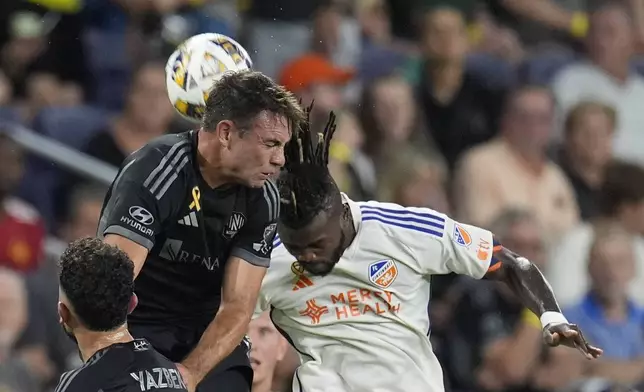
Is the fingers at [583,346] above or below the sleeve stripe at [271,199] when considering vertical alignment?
below

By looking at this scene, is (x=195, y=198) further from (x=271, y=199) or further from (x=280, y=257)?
(x=280, y=257)

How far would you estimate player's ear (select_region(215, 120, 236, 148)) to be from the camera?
15.8 feet

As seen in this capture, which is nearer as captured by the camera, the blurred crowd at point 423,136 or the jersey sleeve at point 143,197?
the jersey sleeve at point 143,197

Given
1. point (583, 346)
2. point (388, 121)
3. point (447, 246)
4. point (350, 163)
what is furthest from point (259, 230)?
point (388, 121)

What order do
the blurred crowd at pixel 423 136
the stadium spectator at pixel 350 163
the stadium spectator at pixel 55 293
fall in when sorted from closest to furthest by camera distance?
the stadium spectator at pixel 55 293
the blurred crowd at pixel 423 136
the stadium spectator at pixel 350 163

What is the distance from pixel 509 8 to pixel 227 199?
6346mm

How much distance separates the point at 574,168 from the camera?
9.77m

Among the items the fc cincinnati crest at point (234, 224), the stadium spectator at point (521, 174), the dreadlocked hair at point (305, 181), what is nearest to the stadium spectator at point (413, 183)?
the stadium spectator at point (521, 174)

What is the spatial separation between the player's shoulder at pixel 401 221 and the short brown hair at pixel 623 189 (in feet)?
14.1

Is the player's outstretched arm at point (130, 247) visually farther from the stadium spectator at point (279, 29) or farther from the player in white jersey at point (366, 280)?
the stadium spectator at point (279, 29)

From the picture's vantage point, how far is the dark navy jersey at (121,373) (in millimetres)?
4121

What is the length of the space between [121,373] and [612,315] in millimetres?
5190

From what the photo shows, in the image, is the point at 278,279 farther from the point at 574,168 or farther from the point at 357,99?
the point at 574,168

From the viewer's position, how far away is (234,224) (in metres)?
5.00
